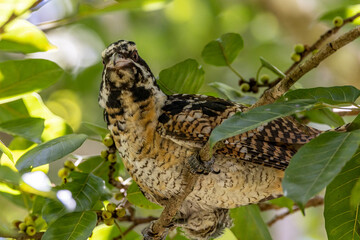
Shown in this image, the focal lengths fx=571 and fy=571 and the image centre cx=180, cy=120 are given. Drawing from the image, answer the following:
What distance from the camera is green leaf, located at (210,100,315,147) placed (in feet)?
5.30

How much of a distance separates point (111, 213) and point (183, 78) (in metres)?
0.70

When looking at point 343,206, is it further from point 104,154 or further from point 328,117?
point 104,154

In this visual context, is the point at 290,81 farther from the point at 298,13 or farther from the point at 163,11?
the point at 163,11

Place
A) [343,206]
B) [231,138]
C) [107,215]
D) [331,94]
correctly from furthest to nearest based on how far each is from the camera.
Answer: [107,215], [231,138], [331,94], [343,206]

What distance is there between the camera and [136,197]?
264cm

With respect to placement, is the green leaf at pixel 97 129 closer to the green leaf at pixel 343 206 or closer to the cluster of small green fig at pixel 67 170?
the cluster of small green fig at pixel 67 170

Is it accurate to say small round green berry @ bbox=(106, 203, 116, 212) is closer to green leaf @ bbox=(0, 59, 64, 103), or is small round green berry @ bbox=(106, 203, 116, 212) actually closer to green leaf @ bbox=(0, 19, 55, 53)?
green leaf @ bbox=(0, 59, 64, 103)

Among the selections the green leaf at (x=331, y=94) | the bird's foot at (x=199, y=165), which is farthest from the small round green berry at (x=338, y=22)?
the bird's foot at (x=199, y=165)

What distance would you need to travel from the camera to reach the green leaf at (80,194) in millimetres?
2357

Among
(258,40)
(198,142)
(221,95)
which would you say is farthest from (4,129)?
(258,40)

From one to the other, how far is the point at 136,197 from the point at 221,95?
2.22 feet

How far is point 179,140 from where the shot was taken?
2.36 metres

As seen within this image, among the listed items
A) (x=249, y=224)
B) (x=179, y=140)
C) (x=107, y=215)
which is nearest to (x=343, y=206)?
(x=179, y=140)

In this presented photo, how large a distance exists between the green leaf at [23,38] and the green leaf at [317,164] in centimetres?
119
